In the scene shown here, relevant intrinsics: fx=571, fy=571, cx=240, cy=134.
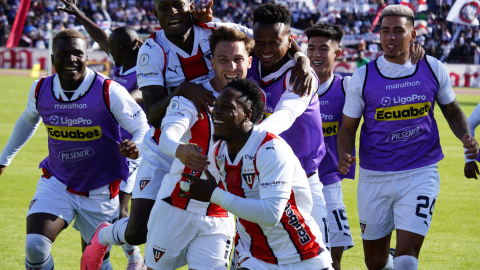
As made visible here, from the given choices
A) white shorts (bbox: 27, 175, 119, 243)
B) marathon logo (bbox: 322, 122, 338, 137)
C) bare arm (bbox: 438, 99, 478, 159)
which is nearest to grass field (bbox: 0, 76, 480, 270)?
white shorts (bbox: 27, 175, 119, 243)

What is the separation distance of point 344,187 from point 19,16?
27.0 metres

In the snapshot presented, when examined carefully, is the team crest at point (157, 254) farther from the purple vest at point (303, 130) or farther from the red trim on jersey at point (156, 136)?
the purple vest at point (303, 130)

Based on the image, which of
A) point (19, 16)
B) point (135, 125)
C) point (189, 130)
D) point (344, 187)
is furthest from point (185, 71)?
point (19, 16)

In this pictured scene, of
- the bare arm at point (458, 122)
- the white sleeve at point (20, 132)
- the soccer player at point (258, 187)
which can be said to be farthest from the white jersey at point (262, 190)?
the white sleeve at point (20, 132)

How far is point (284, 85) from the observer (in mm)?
4738

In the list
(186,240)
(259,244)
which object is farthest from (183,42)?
(259,244)

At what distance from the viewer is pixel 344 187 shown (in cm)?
1093

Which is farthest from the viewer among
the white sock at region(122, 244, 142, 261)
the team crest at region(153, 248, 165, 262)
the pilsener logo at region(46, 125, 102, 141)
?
Answer: the white sock at region(122, 244, 142, 261)

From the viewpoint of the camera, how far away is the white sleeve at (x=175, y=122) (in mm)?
3818

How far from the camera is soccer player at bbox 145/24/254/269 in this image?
4.27m

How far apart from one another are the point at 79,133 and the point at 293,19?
3365cm

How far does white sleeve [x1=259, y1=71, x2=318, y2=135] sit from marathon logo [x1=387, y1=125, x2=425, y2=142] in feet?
3.62

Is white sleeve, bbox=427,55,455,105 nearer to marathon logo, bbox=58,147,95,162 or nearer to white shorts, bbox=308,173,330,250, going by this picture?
white shorts, bbox=308,173,330,250

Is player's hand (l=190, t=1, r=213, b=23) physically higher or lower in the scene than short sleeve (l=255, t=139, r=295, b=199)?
higher
